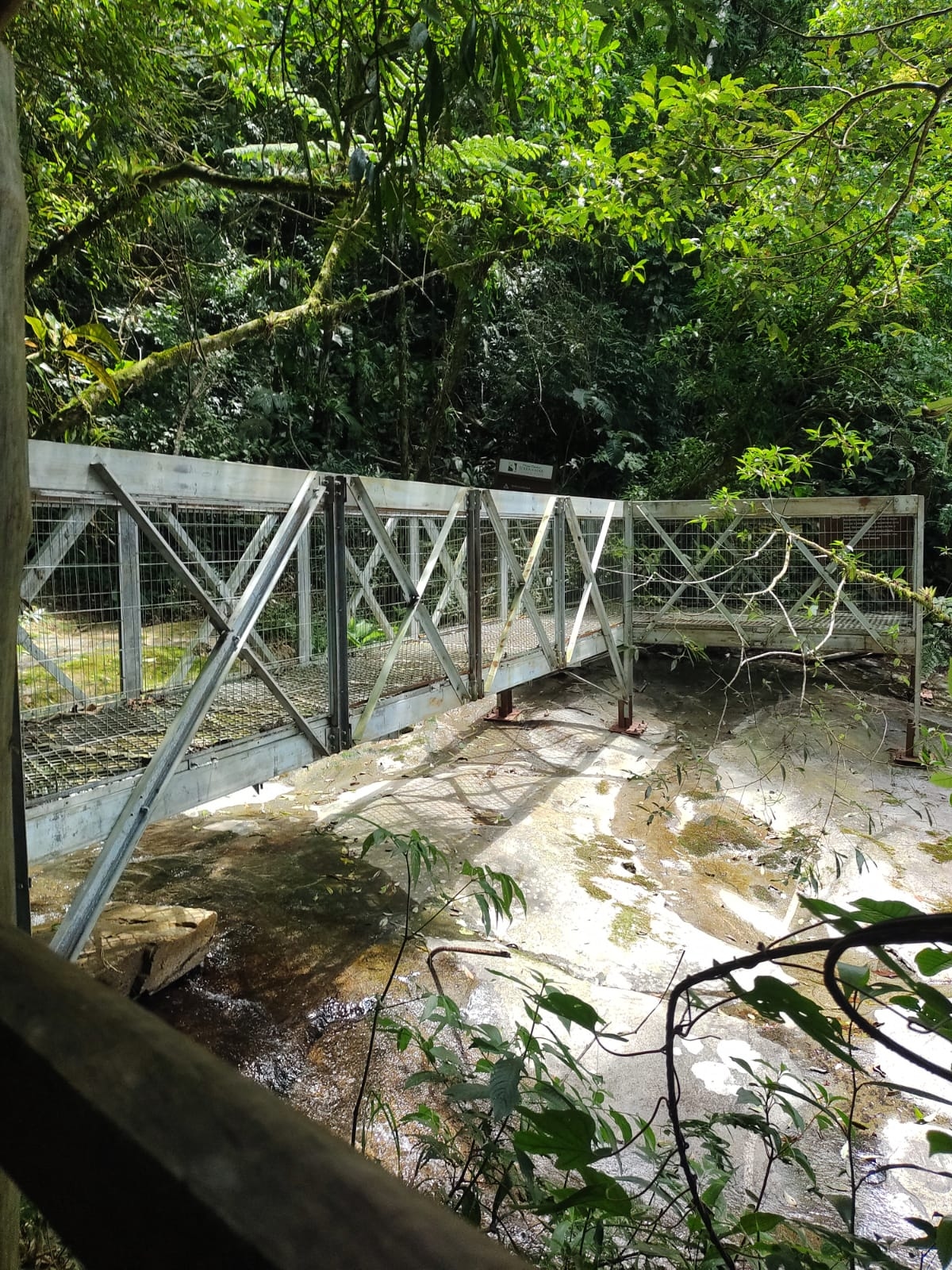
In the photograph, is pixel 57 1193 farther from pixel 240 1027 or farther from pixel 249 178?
pixel 249 178

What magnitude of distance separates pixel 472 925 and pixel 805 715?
4.94 metres

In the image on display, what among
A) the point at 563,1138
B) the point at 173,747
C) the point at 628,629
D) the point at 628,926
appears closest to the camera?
the point at 563,1138

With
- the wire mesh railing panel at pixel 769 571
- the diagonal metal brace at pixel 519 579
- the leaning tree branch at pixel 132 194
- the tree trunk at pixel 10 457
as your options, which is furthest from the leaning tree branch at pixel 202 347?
the tree trunk at pixel 10 457

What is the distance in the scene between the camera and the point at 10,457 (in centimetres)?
92

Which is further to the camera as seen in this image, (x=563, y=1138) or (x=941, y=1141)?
(x=563, y=1138)

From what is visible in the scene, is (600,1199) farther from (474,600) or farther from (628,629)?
(628,629)

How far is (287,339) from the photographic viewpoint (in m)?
10.2

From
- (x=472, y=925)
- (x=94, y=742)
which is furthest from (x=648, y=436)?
(x=94, y=742)

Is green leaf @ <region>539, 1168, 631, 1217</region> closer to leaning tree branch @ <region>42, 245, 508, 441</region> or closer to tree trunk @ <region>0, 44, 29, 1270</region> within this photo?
tree trunk @ <region>0, 44, 29, 1270</region>

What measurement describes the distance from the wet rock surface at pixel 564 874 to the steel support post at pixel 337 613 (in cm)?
123

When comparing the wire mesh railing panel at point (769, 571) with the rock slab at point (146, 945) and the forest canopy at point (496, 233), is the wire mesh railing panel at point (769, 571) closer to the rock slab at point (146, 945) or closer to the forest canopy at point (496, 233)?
the forest canopy at point (496, 233)

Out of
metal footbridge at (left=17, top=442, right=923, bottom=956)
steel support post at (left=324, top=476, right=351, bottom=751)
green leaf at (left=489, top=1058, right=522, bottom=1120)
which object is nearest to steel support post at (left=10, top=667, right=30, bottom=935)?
metal footbridge at (left=17, top=442, right=923, bottom=956)

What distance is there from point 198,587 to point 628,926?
10.4 ft

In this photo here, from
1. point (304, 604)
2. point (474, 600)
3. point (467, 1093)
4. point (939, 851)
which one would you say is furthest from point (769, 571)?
point (467, 1093)
